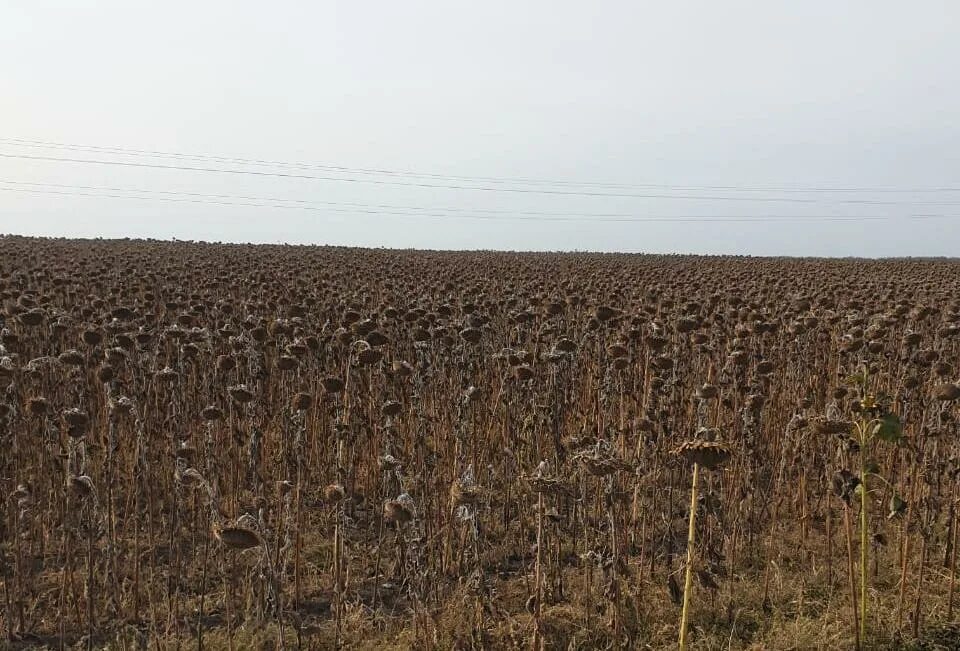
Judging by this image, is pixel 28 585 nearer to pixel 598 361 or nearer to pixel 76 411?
pixel 76 411

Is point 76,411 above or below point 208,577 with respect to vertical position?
above

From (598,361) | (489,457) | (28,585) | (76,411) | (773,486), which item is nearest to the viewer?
(76,411)

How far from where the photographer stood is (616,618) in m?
3.79

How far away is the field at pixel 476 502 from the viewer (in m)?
4.12

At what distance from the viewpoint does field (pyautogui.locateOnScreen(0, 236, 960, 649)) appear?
4117 millimetres

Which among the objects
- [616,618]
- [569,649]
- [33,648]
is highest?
[616,618]

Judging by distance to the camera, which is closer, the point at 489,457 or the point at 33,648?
the point at 33,648

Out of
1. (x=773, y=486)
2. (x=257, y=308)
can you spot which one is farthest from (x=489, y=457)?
(x=257, y=308)

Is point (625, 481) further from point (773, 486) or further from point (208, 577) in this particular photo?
point (208, 577)

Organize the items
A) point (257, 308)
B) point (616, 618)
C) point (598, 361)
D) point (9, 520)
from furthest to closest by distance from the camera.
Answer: point (257, 308), point (598, 361), point (9, 520), point (616, 618)

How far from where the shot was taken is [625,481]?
5.59 m

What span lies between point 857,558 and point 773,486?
1.57 m

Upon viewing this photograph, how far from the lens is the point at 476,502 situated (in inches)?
142

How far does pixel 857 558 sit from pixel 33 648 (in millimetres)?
5376
